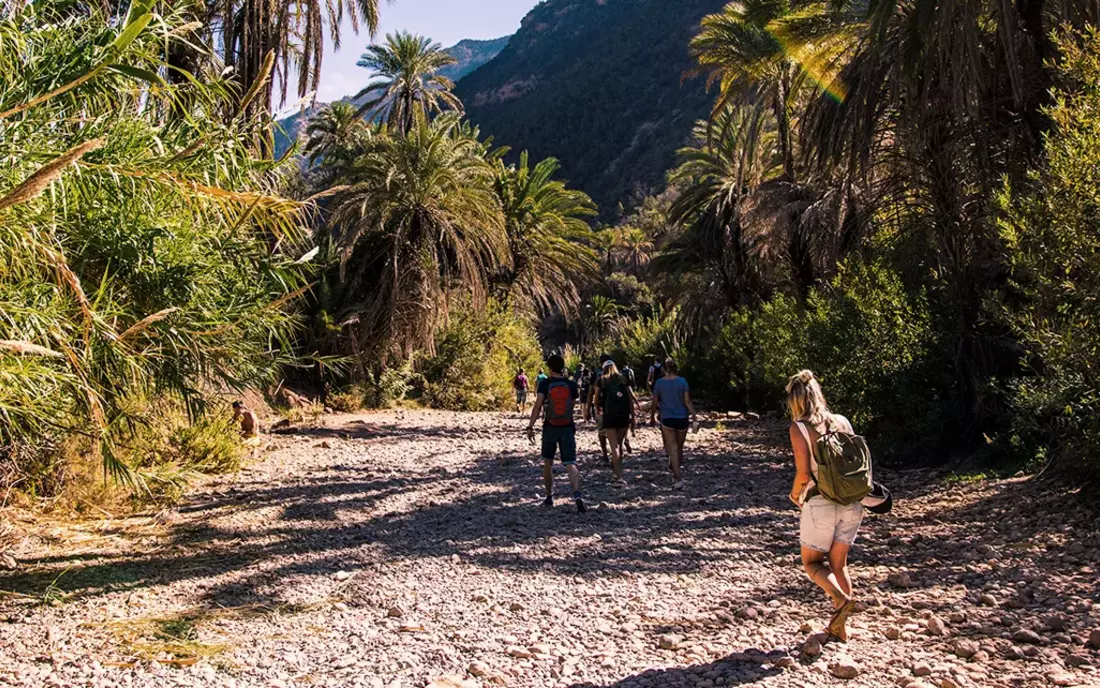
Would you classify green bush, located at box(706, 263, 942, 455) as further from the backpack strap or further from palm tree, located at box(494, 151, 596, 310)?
palm tree, located at box(494, 151, 596, 310)

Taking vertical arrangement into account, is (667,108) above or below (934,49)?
above

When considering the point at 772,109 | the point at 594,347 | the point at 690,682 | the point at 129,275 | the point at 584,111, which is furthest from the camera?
the point at 584,111

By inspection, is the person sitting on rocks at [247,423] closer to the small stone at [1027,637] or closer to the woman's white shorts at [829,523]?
the woman's white shorts at [829,523]

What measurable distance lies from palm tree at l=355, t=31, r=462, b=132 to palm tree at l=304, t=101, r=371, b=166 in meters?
1.27

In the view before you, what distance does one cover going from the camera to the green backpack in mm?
4031

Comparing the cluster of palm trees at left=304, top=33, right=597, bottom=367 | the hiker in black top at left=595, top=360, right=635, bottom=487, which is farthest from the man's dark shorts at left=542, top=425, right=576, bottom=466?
the cluster of palm trees at left=304, top=33, right=597, bottom=367

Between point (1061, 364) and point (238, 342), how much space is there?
665 cm

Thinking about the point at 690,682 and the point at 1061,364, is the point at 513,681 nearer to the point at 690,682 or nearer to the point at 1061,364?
the point at 690,682

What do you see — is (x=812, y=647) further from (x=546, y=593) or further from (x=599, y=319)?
(x=599, y=319)

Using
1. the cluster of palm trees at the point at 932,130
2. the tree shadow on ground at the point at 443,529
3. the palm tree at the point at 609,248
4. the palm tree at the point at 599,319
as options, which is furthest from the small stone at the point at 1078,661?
the palm tree at the point at 609,248

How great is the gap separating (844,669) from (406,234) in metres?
17.6

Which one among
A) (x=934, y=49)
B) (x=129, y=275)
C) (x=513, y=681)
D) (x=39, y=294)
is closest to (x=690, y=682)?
(x=513, y=681)

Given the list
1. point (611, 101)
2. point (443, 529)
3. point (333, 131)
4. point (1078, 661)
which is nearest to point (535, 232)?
point (333, 131)

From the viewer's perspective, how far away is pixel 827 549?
13.7ft
